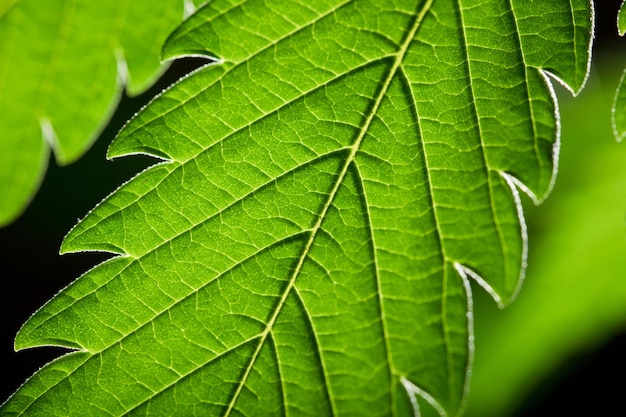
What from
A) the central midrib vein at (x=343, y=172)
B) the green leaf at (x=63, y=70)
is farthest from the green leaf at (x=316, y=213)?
the green leaf at (x=63, y=70)

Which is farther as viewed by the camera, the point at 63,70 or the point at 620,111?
the point at 63,70

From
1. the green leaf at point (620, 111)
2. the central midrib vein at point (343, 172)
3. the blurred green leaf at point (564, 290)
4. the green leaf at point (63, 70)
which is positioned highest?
the green leaf at point (63, 70)

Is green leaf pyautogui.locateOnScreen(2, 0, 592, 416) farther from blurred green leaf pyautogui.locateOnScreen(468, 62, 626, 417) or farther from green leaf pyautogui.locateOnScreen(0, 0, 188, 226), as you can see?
blurred green leaf pyautogui.locateOnScreen(468, 62, 626, 417)

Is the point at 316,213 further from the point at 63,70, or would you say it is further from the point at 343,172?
the point at 63,70

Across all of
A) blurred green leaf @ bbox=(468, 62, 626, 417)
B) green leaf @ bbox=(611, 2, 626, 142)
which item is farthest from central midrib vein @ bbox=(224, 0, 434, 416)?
blurred green leaf @ bbox=(468, 62, 626, 417)

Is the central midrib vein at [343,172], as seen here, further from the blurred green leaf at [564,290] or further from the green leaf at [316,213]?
the blurred green leaf at [564,290]

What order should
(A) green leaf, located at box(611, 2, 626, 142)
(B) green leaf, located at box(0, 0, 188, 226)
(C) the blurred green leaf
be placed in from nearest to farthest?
1. (A) green leaf, located at box(611, 2, 626, 142)
2. (B) green leaf, located at box(0, 0, 188, 226)
3. (C) the blurred green leaf

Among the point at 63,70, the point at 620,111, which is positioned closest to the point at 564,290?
the point at 620,111
